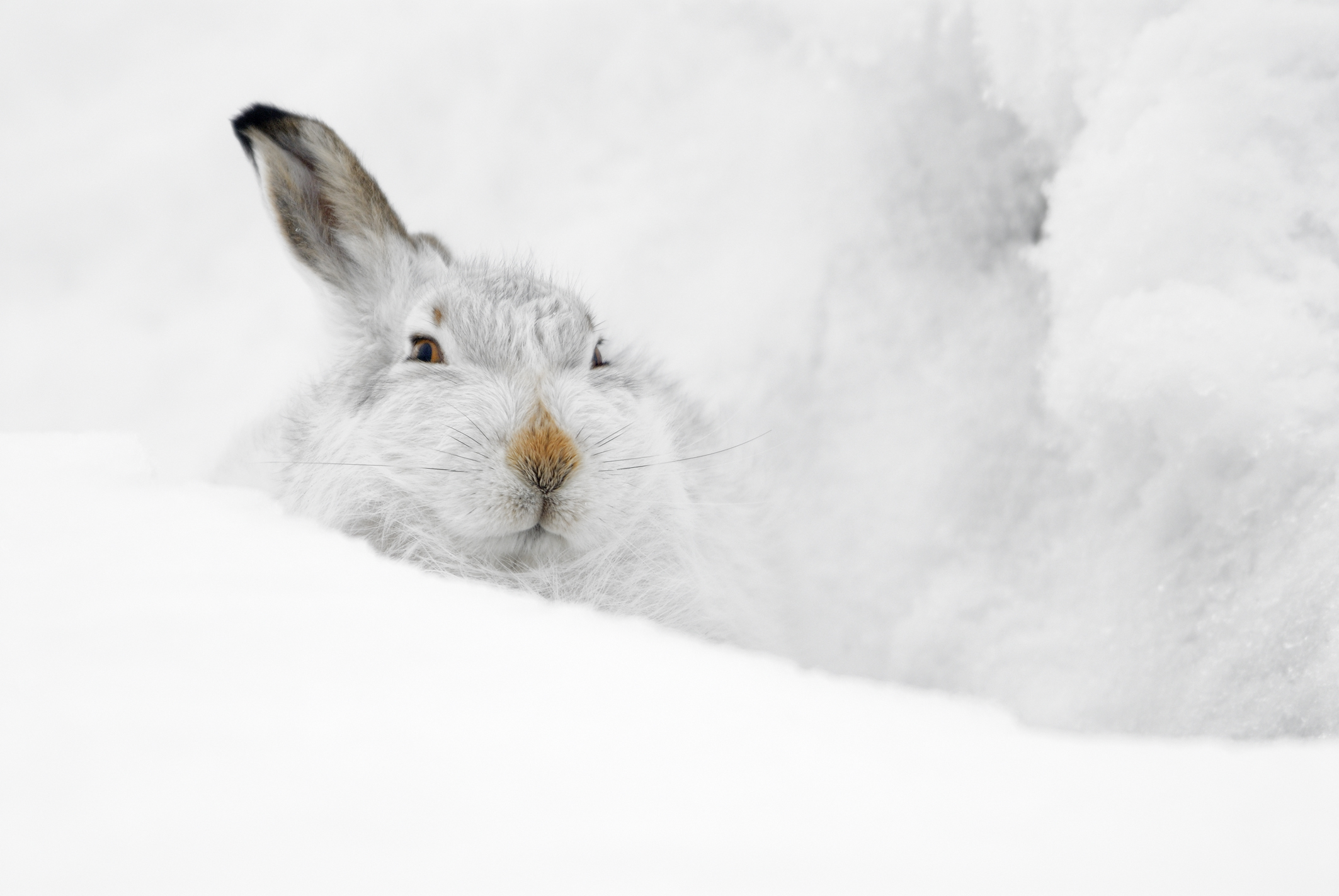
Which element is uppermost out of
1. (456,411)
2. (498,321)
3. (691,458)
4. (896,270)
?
(896,270)

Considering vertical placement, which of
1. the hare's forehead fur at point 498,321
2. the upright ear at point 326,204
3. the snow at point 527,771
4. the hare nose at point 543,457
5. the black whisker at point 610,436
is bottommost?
the snow at point 527,771

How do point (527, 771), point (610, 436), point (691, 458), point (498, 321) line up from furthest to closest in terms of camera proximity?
point (691, 458) → point (498, 321) → point (610, 436) → point (527, 771)

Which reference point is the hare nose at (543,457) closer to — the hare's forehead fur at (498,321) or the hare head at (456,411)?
the hare head at (456,411)

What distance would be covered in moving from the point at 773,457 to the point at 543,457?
148cm

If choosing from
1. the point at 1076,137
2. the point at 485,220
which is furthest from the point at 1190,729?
the point at 485,220

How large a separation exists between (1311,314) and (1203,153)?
51 centimetres

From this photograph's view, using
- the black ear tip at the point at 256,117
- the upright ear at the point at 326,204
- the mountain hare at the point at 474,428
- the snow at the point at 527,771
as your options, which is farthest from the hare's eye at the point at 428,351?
the snow at the point at 527,771

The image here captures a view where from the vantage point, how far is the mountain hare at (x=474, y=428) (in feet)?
5.80

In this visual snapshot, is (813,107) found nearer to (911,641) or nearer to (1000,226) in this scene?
(1000,226)

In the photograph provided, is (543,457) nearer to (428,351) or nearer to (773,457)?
(428,351)

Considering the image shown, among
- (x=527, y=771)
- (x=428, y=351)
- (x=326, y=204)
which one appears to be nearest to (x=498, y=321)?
(x=428, y=351)

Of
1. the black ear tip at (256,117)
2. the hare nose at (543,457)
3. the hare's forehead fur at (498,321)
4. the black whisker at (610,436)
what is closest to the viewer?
the hare nose at (543,457)

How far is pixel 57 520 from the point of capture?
55.0 inches

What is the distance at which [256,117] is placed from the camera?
2184 millimetres
